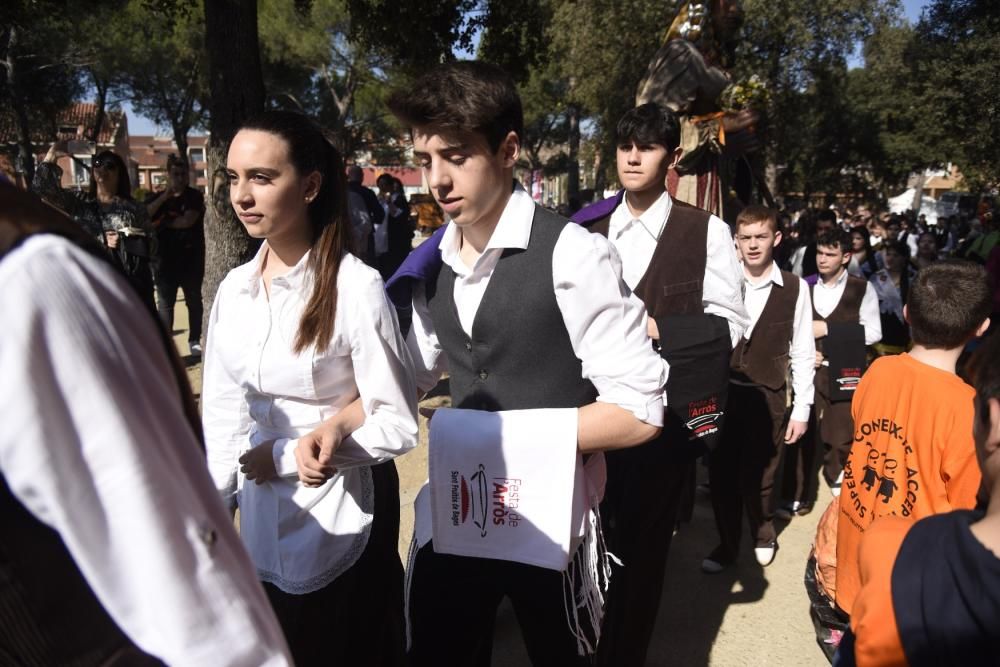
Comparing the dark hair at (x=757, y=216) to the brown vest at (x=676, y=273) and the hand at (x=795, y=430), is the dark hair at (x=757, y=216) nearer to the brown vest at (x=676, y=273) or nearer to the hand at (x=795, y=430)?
the hand at (x=795, y=430)

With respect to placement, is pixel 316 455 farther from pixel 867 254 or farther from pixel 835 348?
pixel 867 254

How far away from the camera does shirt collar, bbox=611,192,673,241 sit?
2.79 meters

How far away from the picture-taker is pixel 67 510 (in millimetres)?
667

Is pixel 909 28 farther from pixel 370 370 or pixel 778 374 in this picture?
pixel 370 370

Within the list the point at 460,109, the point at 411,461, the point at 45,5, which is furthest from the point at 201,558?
the point at 45,5

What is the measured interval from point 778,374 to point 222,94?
4.07 meters

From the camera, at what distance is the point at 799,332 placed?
3869mm

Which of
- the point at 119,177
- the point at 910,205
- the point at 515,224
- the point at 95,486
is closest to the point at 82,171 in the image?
the point at 119,177

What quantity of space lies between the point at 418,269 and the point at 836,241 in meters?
3.38

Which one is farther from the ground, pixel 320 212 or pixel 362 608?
pixel 320 212

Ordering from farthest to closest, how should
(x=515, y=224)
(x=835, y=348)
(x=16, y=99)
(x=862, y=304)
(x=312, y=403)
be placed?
(x=16, y=99), (x=862, y=304), (x=835, y=348), (x=312, y=403), (x=515, y=224)

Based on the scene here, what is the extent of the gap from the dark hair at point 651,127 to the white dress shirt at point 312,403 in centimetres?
140

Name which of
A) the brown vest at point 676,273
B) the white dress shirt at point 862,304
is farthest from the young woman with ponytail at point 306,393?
the white dress shirt at point 862,304

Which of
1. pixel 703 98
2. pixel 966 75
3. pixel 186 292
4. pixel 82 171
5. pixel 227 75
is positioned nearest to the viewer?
pixel 703 98
